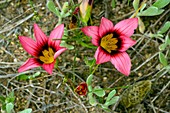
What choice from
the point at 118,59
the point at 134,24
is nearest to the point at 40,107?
the point at 118,59

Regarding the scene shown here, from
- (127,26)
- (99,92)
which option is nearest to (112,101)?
(99,92)

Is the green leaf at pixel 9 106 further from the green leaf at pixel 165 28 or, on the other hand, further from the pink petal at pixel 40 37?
the green leaf at pixel 165 28

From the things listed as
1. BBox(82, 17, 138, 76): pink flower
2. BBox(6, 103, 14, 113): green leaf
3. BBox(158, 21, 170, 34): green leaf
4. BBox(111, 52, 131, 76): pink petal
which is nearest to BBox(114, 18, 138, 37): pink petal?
BBox(82, 17, 138, 76): pink flower

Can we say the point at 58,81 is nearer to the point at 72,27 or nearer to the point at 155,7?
the point at 72,27

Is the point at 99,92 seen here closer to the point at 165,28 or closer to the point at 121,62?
the point at 121,62

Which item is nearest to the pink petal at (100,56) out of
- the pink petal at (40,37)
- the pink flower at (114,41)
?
the pink flower at (114,41)

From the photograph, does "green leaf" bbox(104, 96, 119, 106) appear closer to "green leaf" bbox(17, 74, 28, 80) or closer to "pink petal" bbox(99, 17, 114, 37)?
"pink petal" bbox(99, 17, 114, 37)
